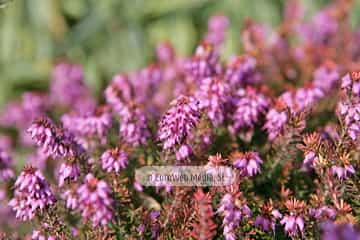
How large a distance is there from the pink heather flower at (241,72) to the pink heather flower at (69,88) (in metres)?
1.21

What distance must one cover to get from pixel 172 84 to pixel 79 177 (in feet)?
4.27

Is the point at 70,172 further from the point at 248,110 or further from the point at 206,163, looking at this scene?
the point at 248,110

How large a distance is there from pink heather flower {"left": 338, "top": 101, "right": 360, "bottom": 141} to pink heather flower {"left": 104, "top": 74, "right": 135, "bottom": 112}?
83 centimetres

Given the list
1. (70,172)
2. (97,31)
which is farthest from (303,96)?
(97,31)

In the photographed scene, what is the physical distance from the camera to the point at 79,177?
6.47ft

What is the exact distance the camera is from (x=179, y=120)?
1788 mm

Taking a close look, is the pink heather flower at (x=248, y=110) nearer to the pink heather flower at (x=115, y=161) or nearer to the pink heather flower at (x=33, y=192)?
the pink heather flower at (x=115, y=161)

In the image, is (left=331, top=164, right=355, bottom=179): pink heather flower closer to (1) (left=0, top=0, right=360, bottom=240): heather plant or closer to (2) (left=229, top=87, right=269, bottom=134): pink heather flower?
(1) (left=0, top=0, right=360, bottom=240): heather plant

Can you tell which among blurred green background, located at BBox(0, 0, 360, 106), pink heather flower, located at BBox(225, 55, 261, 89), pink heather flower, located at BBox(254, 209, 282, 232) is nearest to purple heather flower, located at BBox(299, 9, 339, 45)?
pink heather flower, located at BBox(225, 55, 261, 89)

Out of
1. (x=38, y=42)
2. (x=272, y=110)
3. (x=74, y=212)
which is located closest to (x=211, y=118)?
(x=272, y=110)

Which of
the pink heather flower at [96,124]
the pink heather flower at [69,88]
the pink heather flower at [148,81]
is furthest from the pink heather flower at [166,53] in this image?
the pink heather flower at [96,124]

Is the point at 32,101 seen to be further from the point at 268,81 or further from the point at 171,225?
the point at 171,225

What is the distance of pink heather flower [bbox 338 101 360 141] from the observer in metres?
1.87

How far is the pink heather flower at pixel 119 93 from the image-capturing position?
2385 millimetres
